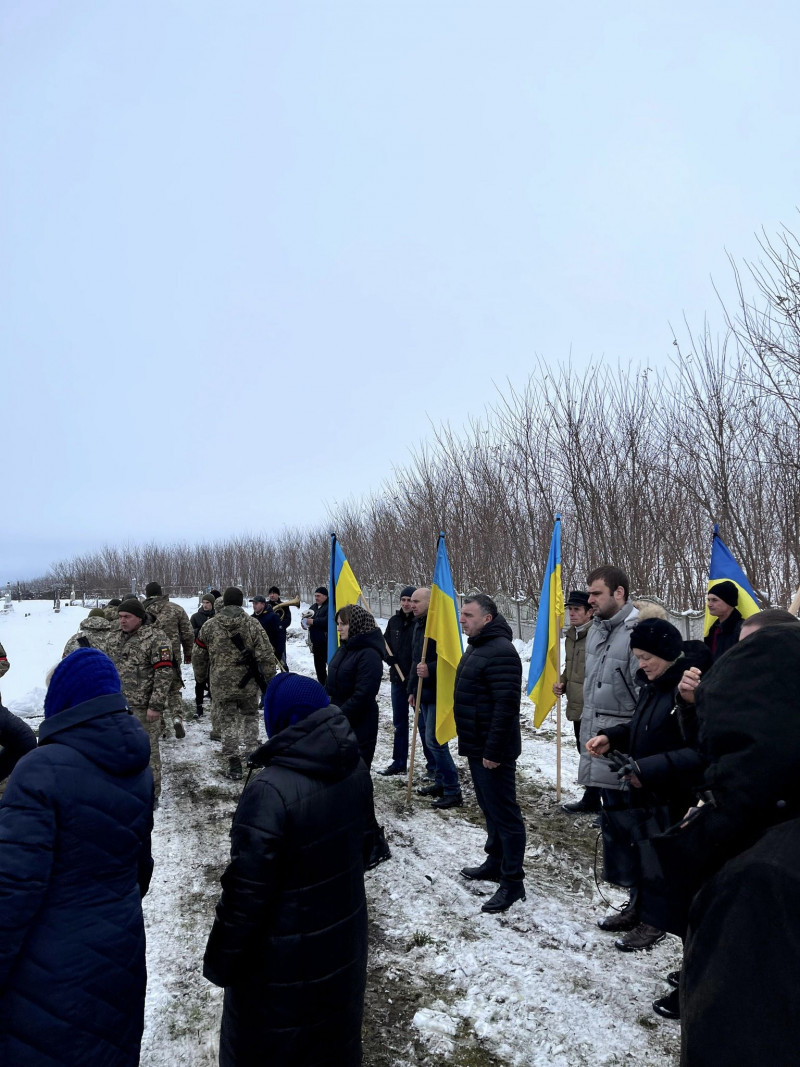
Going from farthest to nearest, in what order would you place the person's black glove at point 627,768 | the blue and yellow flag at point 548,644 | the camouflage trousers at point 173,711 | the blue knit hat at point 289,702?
the camouflage trousers at point 173,711
the blue and yellow flag at point 548,644
the person's black glove at point 627,768
the blue knit hat at point 289,702

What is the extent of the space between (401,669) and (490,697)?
3.04 meters

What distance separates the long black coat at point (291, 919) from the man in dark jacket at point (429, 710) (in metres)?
4.20

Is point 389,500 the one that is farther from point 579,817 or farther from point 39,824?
point 39,824

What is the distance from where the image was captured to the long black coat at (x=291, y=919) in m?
2.24

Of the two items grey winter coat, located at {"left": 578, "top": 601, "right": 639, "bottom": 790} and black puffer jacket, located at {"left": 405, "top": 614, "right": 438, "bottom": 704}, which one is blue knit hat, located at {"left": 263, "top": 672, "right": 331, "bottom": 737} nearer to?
grey winter coat, located at {"left": 578, "top": 601, "right": 639, "bottom": 790}

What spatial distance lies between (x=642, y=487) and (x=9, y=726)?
14.4 metres

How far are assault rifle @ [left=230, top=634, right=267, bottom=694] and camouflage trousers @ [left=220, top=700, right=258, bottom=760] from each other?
0.95 feet

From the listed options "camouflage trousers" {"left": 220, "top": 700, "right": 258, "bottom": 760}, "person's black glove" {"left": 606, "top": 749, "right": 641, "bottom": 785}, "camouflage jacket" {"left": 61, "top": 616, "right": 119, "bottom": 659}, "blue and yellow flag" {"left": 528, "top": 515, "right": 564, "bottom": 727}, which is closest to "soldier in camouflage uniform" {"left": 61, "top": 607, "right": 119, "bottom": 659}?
"camouflage jacket" {"left": 61, "top": 616, "right": 119, "bottom": 659}

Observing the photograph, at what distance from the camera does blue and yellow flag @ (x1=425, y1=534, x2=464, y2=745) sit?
21.4 feet

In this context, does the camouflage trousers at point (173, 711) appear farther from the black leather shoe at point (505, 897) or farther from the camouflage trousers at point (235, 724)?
the black leather shoe at point (505, 897)

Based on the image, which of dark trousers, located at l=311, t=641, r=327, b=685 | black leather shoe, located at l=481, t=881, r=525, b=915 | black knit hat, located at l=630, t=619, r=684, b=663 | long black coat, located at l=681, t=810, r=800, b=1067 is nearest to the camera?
long black coat, located at l=681, t=810, r=800, b=1067

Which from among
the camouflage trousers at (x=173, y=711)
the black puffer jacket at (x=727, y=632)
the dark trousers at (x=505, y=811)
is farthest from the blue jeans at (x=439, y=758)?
the camouflage trousers at (x=173, y=711)

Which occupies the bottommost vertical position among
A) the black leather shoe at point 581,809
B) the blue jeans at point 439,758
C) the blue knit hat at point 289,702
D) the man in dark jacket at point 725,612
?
the black leather shoe at point 581,809

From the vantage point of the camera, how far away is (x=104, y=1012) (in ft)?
7.02
